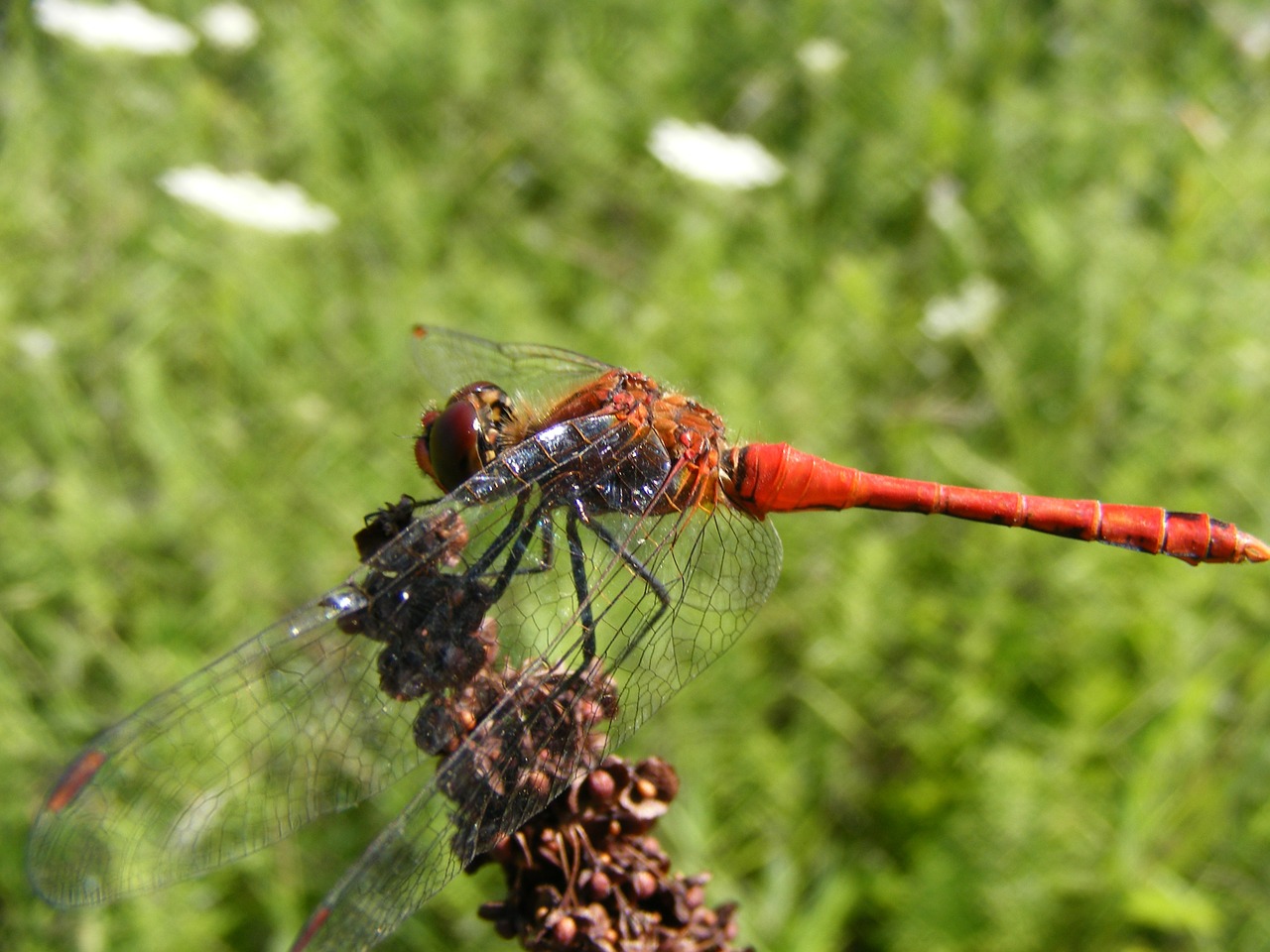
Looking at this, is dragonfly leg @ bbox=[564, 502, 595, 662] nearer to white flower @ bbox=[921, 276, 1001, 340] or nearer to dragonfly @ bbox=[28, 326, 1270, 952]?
dragonfly @ bbox=[28, 326, 1270, 952]

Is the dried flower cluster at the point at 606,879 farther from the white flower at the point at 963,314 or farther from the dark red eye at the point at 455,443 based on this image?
the white flower at the point at 963,314

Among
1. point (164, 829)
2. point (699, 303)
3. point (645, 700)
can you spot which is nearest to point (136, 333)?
point (699, 303)

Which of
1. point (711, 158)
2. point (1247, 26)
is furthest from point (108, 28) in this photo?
point (1247, 26)

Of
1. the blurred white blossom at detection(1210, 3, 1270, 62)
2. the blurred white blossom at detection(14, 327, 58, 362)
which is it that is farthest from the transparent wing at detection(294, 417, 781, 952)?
the blurred white blossom at detection(1210, 3, 1270, 62)

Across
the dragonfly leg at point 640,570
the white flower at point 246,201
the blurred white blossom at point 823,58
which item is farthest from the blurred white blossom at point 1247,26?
the dragonfly leg at point 640,570

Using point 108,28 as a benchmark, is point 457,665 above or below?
below

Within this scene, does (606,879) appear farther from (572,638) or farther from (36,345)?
(36,345)
